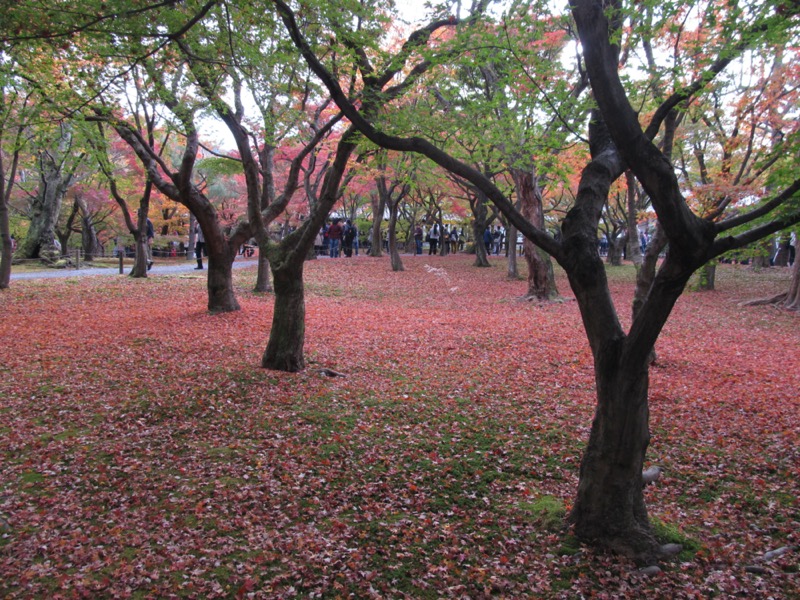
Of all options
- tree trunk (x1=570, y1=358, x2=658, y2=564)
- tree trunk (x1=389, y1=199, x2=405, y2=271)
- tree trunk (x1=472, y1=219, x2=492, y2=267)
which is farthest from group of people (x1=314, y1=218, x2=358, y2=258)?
tree trunk (x1=570, y1=358, x2=658, y2=564)

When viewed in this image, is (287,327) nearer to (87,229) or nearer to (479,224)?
(479,224)

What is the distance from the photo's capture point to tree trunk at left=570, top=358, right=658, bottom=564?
340 cm

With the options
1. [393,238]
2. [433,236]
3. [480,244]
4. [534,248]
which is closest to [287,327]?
[534,248]

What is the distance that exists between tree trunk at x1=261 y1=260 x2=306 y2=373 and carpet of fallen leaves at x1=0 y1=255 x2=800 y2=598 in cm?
39

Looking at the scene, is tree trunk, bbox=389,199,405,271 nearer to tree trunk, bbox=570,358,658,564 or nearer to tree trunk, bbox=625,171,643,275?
tree trunk, bbox=625,171,643,275

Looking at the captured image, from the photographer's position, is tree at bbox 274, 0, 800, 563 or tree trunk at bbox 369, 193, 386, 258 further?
tree trunk at bbox 369, 193, 386, 258

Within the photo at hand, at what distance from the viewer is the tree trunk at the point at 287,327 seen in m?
7.13

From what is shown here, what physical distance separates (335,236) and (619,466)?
24.0 meters

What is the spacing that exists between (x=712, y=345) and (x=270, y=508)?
8.74m

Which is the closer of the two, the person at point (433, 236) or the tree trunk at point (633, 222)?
the tree trunk at point (633, 222)

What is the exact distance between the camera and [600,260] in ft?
11.2

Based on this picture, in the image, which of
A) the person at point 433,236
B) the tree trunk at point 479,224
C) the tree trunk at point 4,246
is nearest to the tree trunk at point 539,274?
the tree trunk at point 479,224

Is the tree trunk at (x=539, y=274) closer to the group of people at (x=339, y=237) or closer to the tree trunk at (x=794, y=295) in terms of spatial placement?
the tree trunk at (x=794, y=295)

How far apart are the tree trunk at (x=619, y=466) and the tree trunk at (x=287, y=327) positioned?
4549 mm
